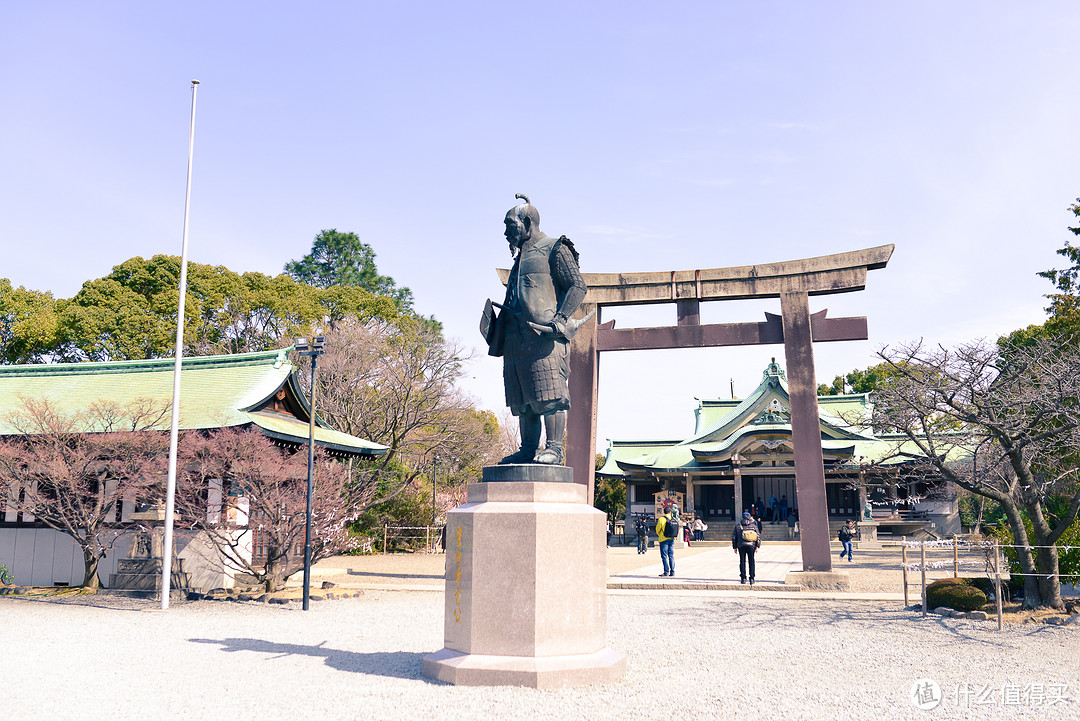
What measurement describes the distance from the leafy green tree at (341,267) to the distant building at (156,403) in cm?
3433

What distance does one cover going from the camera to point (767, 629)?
1001 centimetres

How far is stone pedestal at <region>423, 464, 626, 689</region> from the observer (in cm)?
613

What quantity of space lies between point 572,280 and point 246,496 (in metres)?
9.62

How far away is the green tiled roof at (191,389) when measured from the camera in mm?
16000

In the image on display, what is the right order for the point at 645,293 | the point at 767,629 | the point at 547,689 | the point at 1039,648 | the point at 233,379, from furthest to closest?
the point at 233,379 < the point at 645,293 < the point at 767,629 < the point at 1039,648 < the point at 547,689

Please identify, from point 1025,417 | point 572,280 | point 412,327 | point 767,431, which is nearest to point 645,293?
point 1025,417

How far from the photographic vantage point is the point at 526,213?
7.52 meters

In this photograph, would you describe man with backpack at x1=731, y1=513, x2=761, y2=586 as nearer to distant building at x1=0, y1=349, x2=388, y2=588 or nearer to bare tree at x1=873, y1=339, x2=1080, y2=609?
bare tree at x1=873, y1=339, x2=1080, y2=609

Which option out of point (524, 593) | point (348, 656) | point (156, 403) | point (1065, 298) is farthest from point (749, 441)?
point (524, 593)

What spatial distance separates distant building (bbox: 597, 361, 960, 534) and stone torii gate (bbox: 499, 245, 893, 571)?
1797 cm

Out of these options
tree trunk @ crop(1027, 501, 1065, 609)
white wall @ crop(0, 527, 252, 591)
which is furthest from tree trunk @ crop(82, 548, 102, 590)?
tree trunk @ crop(1027, 501, 1065, 609)

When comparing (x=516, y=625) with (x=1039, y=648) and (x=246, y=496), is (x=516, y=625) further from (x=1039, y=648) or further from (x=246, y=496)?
(x=246, y=496)

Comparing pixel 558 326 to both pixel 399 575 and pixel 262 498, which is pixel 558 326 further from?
pixel 399 575

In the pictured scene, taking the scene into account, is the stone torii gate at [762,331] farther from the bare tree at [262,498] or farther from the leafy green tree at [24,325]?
the leafy green tree at [24,325]
